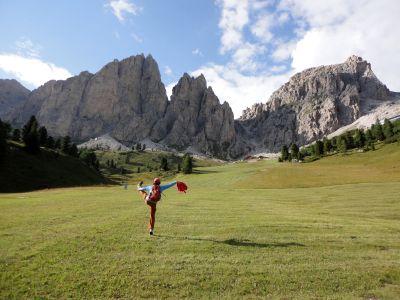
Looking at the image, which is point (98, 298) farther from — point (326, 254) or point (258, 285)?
point (326, 254)

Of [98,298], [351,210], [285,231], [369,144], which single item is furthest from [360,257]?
[369,144]

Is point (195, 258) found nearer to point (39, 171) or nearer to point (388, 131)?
point (39, 171)

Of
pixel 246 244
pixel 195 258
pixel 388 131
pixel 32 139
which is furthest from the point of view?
pixel 388 131

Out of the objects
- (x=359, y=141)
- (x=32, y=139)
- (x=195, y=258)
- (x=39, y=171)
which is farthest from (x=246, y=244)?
(x=359, y=141)

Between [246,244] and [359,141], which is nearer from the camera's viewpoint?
[246,244]

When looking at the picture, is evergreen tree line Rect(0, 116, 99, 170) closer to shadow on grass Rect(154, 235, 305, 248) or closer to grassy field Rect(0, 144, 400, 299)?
grassy field Rect(0, 144, 400, 299)

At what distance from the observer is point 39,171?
11731 cm

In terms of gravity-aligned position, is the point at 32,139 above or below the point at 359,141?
below

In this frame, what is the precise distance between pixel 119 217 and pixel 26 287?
50.6 ft

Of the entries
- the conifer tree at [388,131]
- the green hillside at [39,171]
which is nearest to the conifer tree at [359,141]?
the conifer tree at [388,131]

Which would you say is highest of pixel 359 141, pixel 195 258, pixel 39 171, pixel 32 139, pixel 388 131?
pixel 388 131

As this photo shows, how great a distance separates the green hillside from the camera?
10235 centimetres

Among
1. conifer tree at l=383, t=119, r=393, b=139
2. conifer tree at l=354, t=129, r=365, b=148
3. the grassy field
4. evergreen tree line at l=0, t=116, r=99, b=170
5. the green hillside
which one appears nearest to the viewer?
the grassy field

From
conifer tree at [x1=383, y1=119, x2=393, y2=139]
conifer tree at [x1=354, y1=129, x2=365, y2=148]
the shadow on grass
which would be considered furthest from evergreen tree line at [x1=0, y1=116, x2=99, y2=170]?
conifer tree at [x1=383, y1=119, x2=393, y2=139]
